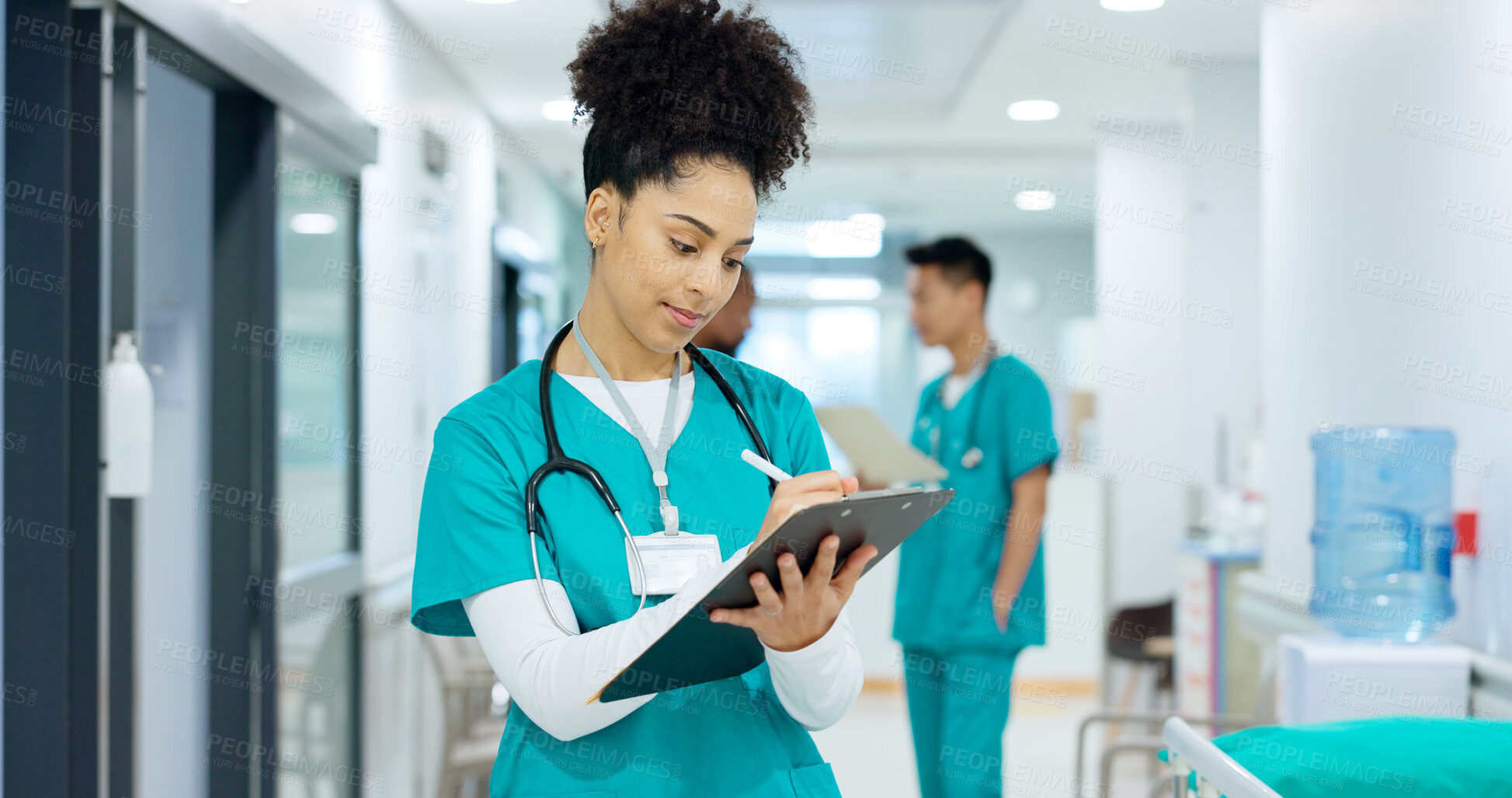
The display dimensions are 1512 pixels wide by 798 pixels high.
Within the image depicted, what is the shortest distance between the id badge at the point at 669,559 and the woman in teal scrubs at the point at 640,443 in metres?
0.01

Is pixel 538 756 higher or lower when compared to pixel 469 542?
lower

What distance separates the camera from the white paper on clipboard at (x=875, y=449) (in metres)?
2.96

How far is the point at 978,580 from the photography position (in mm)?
2828

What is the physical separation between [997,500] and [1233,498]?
1.84m

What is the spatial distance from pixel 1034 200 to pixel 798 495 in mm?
7949

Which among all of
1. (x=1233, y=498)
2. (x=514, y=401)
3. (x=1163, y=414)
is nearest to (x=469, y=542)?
(x=514, y=401)

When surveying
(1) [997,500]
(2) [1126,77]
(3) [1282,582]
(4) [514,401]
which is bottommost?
(3) [1282,582]

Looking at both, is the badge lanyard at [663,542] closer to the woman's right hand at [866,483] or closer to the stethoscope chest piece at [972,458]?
the stethoscope chest piece at [972,458]

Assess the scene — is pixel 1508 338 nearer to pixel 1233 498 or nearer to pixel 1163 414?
pixel 1233 498

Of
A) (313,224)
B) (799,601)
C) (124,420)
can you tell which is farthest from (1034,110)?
(799,601)

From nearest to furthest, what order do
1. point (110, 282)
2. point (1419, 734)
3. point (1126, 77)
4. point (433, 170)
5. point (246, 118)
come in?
point (1419, 734), point (110, 282), point (246, 118), point (433, 170), point (1126, 77)

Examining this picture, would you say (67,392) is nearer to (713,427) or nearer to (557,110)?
(713,427)

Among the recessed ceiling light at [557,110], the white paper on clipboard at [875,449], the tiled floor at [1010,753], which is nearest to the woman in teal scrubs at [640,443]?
the white paper on clipboard at [875,449]

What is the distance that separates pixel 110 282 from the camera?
1.96 meters
